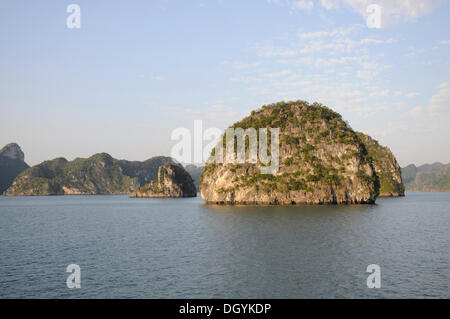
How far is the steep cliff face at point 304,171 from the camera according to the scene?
148 meters

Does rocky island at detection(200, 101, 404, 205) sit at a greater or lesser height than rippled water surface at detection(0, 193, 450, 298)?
greater

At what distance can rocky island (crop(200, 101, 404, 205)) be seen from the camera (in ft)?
486

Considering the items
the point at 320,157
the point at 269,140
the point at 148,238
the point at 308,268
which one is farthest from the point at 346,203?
the point at 308,268

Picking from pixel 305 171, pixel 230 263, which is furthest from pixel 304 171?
pixel 230 263

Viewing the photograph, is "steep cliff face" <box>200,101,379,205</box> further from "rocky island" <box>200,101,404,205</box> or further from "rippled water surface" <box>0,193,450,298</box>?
"rippled water surface" <box>0,193,450,298</box>

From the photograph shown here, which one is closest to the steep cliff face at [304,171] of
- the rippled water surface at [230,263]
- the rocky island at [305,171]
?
the rocky island at [305,171]

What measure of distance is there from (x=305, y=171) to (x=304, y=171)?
425 millimetres

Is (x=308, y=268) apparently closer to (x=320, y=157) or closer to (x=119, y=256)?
(x=119, y=256)

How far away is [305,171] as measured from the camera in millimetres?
153375

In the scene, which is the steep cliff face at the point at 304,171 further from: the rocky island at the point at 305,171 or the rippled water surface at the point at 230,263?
the rippled water surface at the point at 230,263

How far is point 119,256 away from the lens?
44.4 m

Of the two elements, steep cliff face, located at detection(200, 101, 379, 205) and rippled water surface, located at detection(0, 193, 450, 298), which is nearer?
rippled water surface, located at detection(0, 193, 450, 298)

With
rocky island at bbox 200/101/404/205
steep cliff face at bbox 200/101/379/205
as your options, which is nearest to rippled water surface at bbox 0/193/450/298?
steep cliff face at bbox 200/101/379/205

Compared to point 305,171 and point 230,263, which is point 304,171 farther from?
point 230,263
